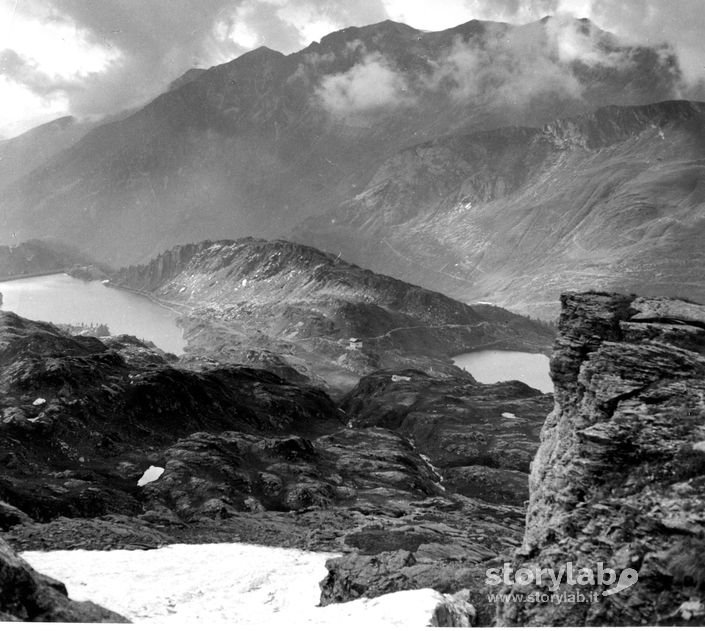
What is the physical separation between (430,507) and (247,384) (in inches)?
1790

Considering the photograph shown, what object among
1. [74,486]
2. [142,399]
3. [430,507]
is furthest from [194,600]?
[142,399]

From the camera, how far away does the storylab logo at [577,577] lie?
11.1 m

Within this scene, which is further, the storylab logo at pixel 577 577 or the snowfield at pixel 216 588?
the snowfield at pixel 216 588

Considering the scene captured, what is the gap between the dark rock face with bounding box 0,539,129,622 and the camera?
38.4 ft

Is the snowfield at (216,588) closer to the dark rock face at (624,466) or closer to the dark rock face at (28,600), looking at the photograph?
the dark rock face at (28,600)

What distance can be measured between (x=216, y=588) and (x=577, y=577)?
1600 centimetres

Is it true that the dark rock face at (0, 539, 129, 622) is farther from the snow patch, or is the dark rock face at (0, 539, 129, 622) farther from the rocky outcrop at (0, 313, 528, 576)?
the snow patch

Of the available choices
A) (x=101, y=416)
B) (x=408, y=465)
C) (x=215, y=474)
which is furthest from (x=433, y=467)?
(x=101, y=416)

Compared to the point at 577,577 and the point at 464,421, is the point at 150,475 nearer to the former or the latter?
the point at 577,577

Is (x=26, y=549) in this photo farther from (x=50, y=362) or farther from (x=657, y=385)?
(x=50, y=362)

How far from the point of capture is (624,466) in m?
14.1

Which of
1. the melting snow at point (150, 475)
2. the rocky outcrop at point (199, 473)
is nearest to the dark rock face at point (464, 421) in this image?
the rocky outcrop at point (199, 473)

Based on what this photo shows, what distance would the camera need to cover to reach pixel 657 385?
51.8 ft

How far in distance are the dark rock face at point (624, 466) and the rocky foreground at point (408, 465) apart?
0.04 meters
